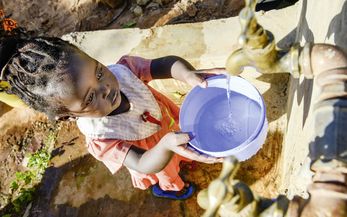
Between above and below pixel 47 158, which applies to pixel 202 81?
above

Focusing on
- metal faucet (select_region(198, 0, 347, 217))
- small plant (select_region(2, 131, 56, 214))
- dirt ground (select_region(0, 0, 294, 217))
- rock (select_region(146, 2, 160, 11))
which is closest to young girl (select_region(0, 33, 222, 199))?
dirt ground (select_region(0, 0, 294, 217))

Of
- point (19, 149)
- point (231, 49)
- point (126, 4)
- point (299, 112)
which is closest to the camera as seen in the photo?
point (299, 112)

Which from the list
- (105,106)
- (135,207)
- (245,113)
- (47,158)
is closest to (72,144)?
(47,158)

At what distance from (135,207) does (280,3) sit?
1.73 m

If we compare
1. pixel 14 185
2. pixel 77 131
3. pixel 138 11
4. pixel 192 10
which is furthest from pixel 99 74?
pixel 138 11

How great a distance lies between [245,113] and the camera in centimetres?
197

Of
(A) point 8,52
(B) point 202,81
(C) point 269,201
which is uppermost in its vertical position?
(C) point 269,201

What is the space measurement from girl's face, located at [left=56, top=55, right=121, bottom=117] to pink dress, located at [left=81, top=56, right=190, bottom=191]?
6.6 inches

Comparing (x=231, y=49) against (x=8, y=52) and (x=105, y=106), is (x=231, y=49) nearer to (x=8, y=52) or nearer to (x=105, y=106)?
(x=105, y=106)

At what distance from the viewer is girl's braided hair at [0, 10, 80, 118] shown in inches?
65.1

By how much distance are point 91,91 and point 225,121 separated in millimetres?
676

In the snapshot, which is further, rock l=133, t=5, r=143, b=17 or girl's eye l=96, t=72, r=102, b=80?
rock l=133, t=5, r=143, b=17

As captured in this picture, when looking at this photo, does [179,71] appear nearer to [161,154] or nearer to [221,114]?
[221,114]

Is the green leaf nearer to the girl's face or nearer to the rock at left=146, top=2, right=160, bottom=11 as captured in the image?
the girl's face
